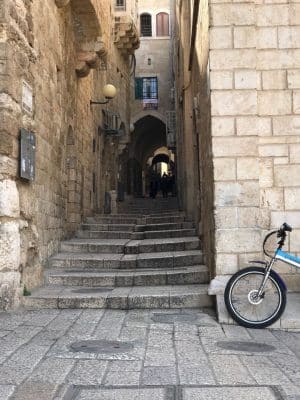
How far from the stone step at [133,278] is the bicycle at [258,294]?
164 cm

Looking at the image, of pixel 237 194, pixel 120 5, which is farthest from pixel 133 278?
pixel 120 5

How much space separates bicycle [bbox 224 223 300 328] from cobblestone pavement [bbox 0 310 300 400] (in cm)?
17

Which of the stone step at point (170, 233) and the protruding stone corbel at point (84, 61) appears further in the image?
the protruding stone corbel at point (84, 61)

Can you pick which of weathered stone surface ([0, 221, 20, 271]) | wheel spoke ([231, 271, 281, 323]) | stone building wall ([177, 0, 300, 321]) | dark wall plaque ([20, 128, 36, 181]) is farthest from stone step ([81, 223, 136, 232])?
wheel spoke ([231, 271, 281, 323])

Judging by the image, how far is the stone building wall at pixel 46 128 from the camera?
5.76 metres

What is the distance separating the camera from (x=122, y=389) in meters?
3.01

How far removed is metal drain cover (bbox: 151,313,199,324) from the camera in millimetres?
5180

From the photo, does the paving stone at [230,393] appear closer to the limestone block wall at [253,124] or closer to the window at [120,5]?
the limestone block wall at [253,124]

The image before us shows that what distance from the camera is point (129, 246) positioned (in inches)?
344

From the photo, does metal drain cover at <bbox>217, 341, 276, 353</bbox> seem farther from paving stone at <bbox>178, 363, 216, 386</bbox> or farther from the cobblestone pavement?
paving stone at <bbox>178, 363, 216, 386</bbox>

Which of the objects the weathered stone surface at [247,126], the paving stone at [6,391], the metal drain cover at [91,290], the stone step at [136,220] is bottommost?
the paving stone at [6,391]

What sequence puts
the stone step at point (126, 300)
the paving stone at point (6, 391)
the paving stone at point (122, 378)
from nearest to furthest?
the paving stone at point (6, 391) < the paving stone at point (122, 378) < the stone step at point (126, 300)

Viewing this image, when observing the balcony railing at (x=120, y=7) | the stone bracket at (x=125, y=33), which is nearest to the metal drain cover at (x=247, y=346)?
the stone bracket at (x=125, y=33)

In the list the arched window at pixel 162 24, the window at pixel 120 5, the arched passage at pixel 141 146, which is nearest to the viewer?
the window at pixel 120 5
